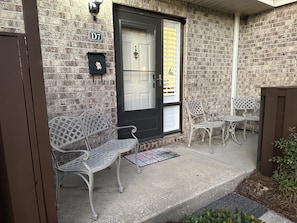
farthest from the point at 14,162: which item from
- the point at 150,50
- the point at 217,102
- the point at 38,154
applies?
the point at 217,102

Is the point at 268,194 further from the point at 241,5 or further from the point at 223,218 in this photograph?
the point at 241,5

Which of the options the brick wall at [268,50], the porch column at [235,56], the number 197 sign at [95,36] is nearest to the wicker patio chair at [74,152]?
the number 197 sign at [95,36]

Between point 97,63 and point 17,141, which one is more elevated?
point 97,63

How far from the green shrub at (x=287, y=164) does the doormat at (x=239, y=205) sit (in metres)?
0.35

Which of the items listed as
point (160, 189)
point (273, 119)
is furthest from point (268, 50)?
point (160, 189)

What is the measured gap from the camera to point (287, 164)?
2176mm

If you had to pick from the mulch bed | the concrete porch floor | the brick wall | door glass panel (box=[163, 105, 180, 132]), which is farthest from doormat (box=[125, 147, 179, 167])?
the brick wall

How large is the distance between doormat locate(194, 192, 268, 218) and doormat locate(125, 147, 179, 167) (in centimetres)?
96

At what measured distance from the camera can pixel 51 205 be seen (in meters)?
1.31

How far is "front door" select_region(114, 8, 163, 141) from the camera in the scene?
2.92 metres

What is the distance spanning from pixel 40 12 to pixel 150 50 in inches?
62.6

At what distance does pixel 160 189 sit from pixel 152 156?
921mm

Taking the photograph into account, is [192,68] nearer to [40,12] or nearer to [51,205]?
[40,12]

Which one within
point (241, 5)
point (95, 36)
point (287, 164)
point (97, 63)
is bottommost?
point (287, 164)
